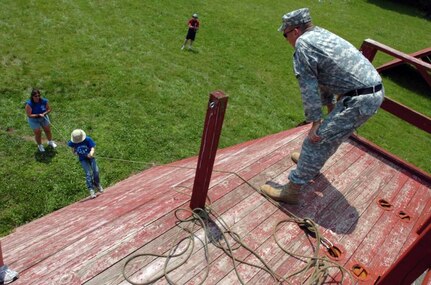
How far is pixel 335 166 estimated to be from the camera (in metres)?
5.02

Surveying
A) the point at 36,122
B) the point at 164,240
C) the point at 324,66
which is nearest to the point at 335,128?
the point at 324,66

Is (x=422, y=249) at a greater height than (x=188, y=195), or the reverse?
(x=422, y=249)

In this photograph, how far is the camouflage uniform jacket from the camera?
3381mm

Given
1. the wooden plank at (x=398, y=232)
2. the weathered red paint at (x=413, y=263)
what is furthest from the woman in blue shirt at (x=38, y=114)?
the weathered red paint at (x=413, y=263)

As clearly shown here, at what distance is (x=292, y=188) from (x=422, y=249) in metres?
1.71

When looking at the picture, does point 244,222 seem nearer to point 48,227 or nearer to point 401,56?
point 48,227

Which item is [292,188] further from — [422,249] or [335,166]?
[422,249]

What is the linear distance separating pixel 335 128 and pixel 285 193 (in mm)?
911

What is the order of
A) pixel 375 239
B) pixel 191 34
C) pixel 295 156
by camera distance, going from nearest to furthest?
1. pixel 375 239
2. pixel 295 156
3. pixel 191 34

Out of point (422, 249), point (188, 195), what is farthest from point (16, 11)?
point (422, 249)

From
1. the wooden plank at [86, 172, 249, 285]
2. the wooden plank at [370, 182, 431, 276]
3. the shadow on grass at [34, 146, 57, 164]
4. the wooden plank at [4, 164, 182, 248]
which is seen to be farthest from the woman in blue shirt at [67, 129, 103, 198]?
the wooden plank at [370, 182, 431, 276]

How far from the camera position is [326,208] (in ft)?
13.8

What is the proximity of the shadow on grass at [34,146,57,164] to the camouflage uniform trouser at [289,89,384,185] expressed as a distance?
486 cm

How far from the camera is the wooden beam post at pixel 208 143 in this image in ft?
9.98
